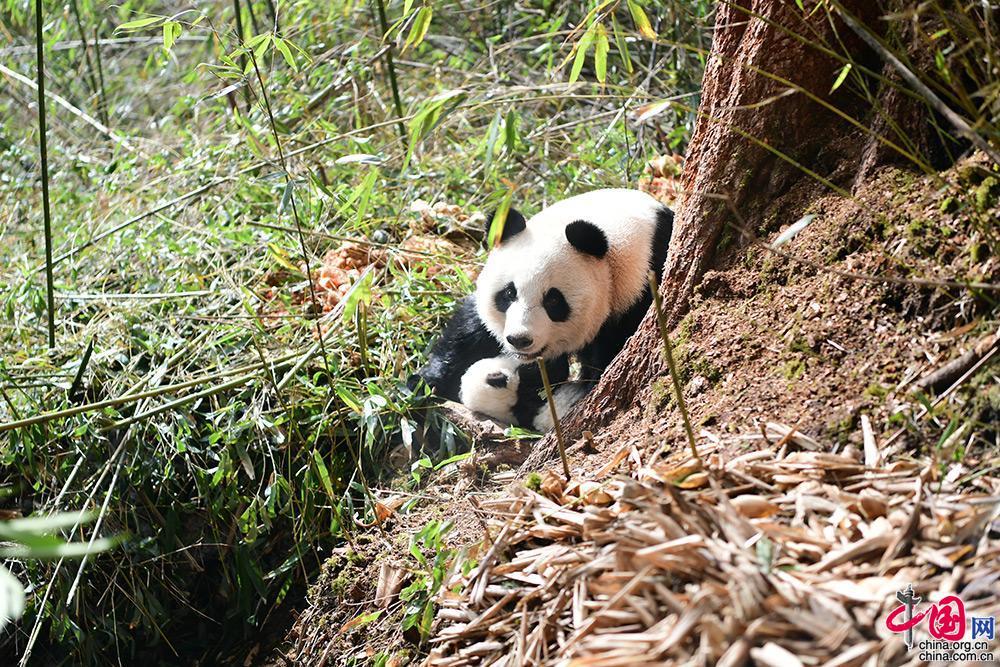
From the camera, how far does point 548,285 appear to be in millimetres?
3154

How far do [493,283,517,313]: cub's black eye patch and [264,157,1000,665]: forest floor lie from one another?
2.53 ft

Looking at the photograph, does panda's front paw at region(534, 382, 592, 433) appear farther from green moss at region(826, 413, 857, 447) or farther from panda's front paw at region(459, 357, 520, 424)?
green moss at region(826, 413, 857, 447)

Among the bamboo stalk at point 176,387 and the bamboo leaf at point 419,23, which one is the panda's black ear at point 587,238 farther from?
the bamboo stalk at point 176,387

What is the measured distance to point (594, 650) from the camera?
1575 millimetres

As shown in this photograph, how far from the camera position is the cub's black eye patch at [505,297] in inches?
126

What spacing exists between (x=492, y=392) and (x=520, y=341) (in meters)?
0.30

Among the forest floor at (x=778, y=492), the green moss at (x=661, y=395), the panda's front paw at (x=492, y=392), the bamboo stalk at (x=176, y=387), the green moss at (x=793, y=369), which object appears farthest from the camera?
the panda's front paw at (x=492, y=392)

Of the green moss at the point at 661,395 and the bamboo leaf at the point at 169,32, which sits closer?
the green moss at the point at 661,395

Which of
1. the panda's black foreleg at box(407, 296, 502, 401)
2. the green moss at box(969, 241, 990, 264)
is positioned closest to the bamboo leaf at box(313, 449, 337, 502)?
the panda's black foreleg at box(407, 296, 502, 401)

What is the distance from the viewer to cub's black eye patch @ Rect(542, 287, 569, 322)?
3.17 metres

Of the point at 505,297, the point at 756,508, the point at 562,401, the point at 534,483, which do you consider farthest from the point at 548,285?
the point at 756,508

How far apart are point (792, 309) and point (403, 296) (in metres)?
1.73

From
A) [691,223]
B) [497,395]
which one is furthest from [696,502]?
[497,395]

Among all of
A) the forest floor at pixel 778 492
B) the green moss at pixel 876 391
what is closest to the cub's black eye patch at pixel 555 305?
the forest floor at pixel 778 492
